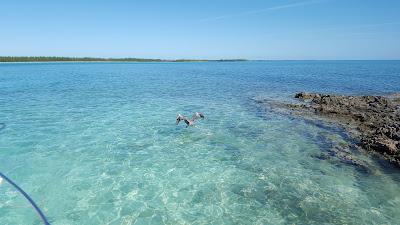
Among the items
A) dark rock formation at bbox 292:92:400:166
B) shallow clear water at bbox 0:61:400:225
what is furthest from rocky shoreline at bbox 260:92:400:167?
shallow clear water at bbox 0:61:400:225

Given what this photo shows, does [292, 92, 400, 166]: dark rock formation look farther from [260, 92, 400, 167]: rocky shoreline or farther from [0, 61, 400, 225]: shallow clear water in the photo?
[0, 61, 400, 225]: shallow clear water

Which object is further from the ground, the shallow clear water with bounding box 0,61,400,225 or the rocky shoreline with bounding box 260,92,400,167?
the rocky shoreline with bounding box 260,92,400,167

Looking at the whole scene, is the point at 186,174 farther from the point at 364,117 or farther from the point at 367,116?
the point at 367,116

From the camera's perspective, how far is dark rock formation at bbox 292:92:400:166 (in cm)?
1581

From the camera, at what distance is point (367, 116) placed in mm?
22562

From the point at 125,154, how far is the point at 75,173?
281cm

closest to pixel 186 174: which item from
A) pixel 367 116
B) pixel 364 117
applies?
pixel 364 117

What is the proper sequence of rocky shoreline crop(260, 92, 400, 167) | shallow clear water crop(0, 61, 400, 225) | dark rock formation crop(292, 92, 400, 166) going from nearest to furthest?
shallow clear water crop(0, 61, 400, 225), rocky shoreline crop(260, 92, 400, 167), dark rock formation crop(292, 92, 400, 166)

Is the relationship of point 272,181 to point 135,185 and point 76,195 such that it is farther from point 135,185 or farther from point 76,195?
point 76,195

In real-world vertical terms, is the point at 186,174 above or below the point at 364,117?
below

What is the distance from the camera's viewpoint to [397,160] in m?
14.1

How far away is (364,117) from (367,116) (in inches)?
21.6

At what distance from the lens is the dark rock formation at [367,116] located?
15.8m

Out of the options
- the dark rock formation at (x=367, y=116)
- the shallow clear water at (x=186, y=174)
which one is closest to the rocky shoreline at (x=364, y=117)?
the dark rock formation at (x=367, y=116)
